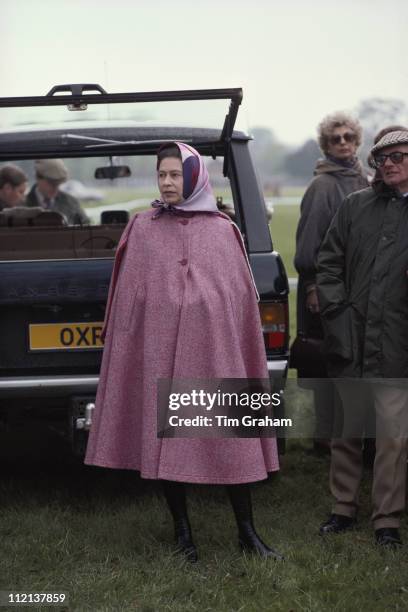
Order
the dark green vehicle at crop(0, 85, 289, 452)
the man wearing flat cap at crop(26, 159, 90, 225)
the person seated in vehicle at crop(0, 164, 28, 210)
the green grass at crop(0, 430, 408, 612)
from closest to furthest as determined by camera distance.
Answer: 1. the green grass at crop(0, 430, 408, 612)
2. the dark green vehicle at crop(0, 85, 289, 452)
3. the person seated in vehicle at crop(0, 164, 28, 210)
4. the man wearing flat cap at crop(26, 159, 90, 225)

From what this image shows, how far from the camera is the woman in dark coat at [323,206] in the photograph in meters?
6.02

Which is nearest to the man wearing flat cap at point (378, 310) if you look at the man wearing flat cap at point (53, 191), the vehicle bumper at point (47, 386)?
the vehicle bumper at point (47, 386)

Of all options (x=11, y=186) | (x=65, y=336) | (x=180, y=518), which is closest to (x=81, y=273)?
(x=65, y=336)

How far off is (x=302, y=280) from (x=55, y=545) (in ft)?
7.24

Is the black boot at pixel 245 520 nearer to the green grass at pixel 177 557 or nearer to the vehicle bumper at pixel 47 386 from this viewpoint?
the green grass at pixel 177 557

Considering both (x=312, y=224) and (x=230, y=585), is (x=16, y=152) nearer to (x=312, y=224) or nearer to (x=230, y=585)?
(x=312, y=224)

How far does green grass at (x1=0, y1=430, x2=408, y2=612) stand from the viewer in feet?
13.5

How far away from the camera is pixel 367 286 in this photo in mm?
4824

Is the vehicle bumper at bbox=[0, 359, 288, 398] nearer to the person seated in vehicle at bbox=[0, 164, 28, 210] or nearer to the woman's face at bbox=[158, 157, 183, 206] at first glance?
the woman's face at bbox=[158, 157, 183, 206]

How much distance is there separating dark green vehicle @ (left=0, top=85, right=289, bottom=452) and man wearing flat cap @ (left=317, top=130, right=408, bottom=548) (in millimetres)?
301

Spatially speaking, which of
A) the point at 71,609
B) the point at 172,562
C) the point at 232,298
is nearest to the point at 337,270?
the point at 232,298

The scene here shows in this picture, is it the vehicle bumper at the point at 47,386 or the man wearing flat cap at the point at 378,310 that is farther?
the vehicle bumper at the point at 47,386

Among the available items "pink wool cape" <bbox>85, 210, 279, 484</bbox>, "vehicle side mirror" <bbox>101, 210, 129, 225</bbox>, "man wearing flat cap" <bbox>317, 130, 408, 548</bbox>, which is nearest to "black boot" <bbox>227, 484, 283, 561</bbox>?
"pink wool cape" <bbox>85, 210, 279, 484</bbox>

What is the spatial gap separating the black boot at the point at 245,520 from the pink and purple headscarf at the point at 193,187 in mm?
1167
